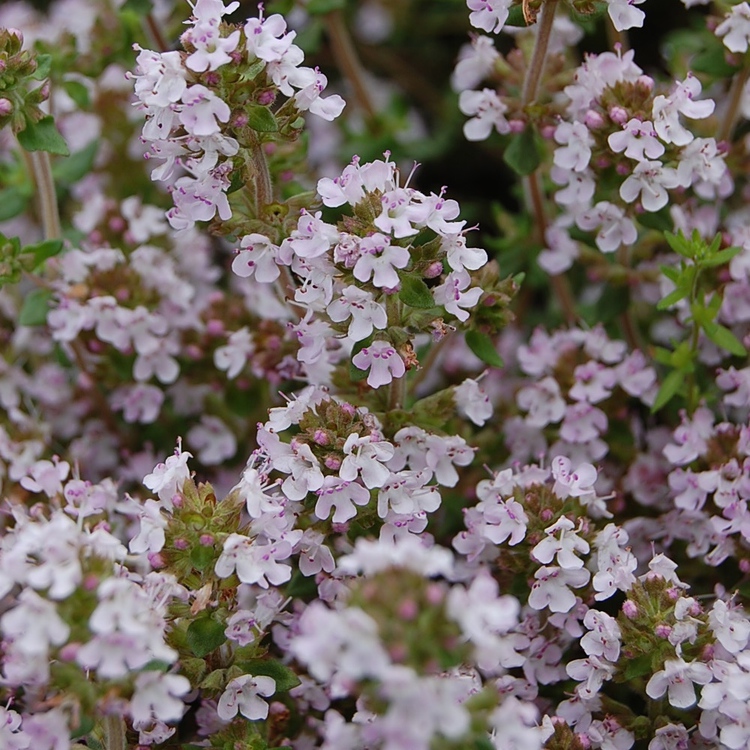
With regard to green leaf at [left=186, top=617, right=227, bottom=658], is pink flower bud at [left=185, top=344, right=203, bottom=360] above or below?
below

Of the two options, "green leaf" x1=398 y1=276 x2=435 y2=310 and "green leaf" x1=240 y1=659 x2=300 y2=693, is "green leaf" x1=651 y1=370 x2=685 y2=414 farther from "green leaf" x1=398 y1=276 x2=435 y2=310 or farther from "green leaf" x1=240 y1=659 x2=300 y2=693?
"green leaf" x1=240 y1=659 x2=300 y2=693

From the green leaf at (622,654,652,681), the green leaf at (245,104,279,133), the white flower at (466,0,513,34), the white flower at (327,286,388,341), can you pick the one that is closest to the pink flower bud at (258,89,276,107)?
the green leaf at (245,104,279,133)

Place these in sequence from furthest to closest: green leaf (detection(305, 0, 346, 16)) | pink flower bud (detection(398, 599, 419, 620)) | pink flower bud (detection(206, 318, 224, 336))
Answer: green leaf (detection(305, 0, 346, 16))
pink flower bud (detection(206, 318, 224, 336))
pink flower bud (detection(398, 599, 419, 620))

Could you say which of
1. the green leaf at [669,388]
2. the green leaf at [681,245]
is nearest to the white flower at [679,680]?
the green leaf at [669,388]

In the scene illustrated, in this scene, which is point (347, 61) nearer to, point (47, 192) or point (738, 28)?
point (47, 192)

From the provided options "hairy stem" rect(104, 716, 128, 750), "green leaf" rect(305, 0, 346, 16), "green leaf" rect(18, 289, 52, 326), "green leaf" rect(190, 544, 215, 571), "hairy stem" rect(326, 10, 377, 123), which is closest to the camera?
"hairy stem" rect(104, 716, 128, 750)

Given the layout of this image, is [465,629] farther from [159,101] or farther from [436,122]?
[436,122]

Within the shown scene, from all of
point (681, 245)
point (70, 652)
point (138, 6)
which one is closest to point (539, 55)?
point (681, 245)

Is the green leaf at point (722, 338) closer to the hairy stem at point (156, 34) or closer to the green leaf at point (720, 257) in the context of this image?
the green leaf at point (720, 257)
